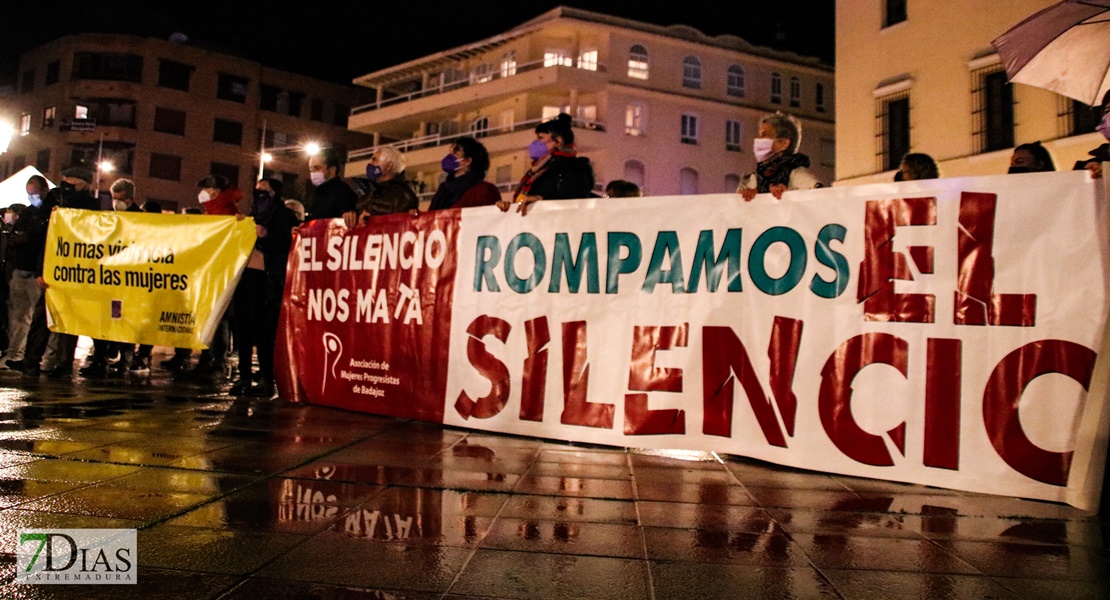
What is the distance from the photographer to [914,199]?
447 centimetres

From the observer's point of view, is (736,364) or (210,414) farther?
(210,414)

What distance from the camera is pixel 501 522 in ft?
10.5

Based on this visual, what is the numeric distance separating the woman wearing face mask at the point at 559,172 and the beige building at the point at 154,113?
51.3m

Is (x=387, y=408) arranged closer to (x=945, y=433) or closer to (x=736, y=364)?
(x=736, y=364)

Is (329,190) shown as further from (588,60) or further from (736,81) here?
(736,81)

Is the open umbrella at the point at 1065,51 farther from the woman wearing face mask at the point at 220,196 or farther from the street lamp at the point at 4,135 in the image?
the street lamp at the point at 4,135

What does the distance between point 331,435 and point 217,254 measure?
3.21 m

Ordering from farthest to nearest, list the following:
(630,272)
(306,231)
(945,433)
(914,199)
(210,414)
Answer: (306,231) → (210,414) → (630,272) → (914,199) → (945,433)

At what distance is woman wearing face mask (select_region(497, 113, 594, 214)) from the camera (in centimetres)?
597

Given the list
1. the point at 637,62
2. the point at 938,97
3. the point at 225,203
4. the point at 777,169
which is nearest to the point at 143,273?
the point at 225,203

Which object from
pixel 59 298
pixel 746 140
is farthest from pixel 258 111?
pixel 59 298

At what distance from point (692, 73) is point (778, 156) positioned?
122 ft

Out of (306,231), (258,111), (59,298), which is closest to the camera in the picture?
(306,231)

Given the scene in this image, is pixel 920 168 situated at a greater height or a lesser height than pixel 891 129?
lesser
